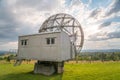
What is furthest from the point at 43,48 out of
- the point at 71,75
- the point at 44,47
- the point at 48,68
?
the point at 71,75

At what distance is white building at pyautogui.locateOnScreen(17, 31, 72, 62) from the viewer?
16.5 meters

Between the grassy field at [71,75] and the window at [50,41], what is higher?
the window at [50,41]

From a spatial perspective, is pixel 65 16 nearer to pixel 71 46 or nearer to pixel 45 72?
pixel 71 46

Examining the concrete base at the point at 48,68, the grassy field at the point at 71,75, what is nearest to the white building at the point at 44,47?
the concrete base at the point at 48,68

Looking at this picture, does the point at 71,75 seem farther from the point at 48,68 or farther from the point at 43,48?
the point at 43,48

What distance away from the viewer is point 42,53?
17.3 m

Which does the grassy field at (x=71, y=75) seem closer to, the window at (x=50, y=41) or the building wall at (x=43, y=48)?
the building wall at (x=43, y=48)

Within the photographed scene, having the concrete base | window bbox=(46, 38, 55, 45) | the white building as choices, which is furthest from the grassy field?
window bbox=(46, 38, 55, 45)

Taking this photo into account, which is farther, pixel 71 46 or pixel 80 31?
pixel 80 31

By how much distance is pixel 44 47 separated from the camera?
17438mm

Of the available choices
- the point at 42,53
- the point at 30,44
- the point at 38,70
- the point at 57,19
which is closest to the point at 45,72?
the point at 38,70

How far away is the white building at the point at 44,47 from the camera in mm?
16547

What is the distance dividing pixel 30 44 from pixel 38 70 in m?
3.64

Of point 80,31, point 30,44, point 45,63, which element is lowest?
point 45,63
